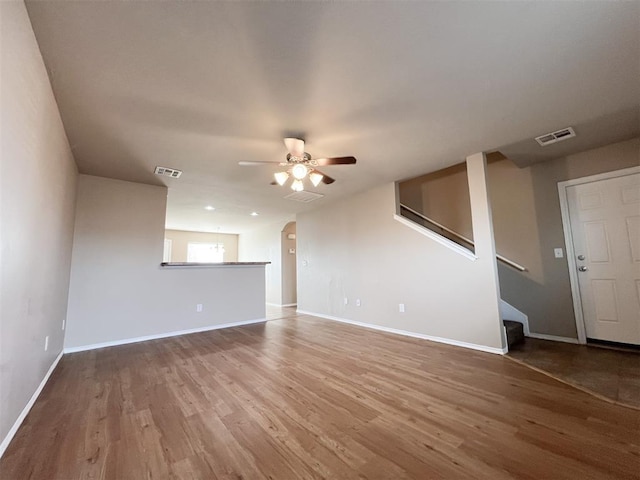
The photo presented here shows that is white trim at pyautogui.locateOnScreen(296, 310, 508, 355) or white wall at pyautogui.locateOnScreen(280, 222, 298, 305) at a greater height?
white wall at pyautogui.locateOnScreen(280, 222, 298, 305)

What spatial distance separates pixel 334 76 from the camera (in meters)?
1.84

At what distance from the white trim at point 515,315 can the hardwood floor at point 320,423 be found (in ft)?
4.18

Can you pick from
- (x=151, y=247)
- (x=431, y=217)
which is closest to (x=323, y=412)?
(x=151, y=247)

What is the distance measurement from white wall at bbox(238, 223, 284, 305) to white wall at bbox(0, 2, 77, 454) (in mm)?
4938

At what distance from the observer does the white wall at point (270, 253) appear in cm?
724

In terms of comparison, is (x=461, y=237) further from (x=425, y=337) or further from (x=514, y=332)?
(x=425, y=337)

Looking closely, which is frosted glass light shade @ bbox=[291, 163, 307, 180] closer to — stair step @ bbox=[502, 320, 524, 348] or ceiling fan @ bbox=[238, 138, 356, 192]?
ceiling fan @ bbox=[238, 138, 356, 192]

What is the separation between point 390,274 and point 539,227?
82.5 inches

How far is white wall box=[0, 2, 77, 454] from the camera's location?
132cm

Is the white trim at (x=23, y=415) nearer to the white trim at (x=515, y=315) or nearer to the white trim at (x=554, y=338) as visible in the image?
the white trim at (x=515, y=315)

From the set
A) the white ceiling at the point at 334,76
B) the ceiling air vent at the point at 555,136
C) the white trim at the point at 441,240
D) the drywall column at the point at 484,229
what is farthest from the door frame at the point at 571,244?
the white trim at the point at 441,240

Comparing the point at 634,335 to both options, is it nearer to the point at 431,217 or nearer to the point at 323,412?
the point at 431,217

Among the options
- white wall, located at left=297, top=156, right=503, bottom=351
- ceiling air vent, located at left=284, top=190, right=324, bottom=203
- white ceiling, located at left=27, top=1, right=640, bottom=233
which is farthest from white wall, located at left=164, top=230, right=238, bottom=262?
white ceiling, located at left=27, top=1, right=640, bottom=233

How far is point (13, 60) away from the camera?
131 centimetres
